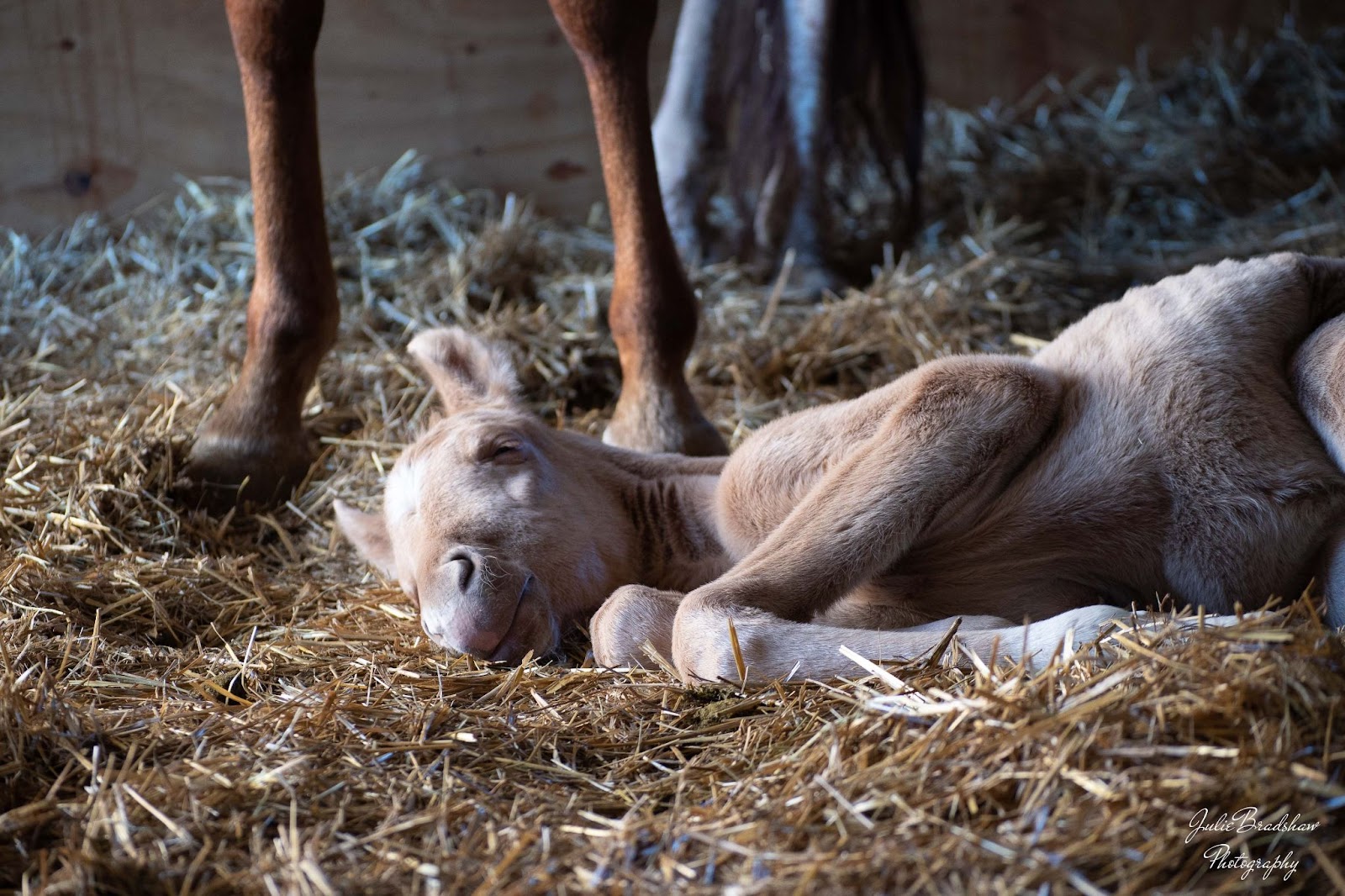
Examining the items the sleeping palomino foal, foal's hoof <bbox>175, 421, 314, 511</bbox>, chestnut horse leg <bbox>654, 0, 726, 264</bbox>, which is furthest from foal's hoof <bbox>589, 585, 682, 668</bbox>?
chestnut horse leg <bbox>654, 0, 726, 264</bbox>

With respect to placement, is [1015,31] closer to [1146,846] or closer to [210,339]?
[210,339]

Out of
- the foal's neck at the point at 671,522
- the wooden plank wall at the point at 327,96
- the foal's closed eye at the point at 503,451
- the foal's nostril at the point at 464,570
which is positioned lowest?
the foal's neck at the point at 671,522

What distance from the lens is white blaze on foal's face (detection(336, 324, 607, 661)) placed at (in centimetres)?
258

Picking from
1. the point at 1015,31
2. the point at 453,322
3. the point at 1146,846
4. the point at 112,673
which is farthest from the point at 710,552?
the point at 1015,31

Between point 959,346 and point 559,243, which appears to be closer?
point 959,346

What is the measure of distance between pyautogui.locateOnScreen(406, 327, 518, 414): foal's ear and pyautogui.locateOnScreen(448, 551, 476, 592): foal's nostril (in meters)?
0.82

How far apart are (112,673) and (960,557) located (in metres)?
1.81

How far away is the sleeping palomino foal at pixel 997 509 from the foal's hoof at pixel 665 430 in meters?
0.87

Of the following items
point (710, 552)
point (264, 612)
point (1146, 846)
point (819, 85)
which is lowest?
point (264, 612)

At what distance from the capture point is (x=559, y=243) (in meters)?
5.80

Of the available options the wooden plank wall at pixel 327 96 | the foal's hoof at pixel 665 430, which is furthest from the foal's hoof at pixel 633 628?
the wooden plank wall at pixel 327 96

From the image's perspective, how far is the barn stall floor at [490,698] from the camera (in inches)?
63.0
